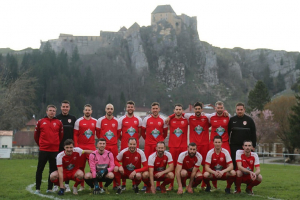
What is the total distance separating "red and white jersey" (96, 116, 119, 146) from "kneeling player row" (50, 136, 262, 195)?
94cm

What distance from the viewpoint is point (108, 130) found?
35.9 ft

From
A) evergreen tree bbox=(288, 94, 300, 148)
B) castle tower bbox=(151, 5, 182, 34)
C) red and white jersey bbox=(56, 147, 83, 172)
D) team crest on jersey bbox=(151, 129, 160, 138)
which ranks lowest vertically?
red and white jersey bbox=(56, 147, 83, 172)

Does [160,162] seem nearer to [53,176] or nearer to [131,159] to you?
[131,159]

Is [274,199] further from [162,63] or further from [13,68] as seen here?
[162,63]

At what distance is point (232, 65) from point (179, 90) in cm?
3692

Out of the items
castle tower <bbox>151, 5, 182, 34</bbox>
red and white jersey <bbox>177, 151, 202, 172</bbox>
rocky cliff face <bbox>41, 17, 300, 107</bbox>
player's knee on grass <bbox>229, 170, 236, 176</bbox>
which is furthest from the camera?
castle tower <bbox>151, 5, 182, 34</bbox>

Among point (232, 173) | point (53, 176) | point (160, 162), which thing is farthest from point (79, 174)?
point (232, 173)

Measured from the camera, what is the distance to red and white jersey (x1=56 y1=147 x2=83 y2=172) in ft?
31.6

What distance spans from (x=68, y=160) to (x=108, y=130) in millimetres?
1560

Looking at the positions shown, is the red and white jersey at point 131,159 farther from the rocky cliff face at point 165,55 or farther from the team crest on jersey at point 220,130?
the rocky cliff face at point 165,55

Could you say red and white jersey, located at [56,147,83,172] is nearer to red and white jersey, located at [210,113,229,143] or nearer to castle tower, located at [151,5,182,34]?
red and white jersey, located at [210,113,229,143]

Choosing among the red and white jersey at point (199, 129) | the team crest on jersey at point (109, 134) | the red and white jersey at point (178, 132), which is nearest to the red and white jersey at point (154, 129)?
the red and white jersey at point (178, 132)

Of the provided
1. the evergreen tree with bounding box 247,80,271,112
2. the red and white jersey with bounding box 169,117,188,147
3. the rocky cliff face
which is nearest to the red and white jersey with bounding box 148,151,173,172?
the red and white jersey with bounding box 169,117,188,147

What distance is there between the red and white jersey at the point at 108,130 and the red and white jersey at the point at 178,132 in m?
1.46
